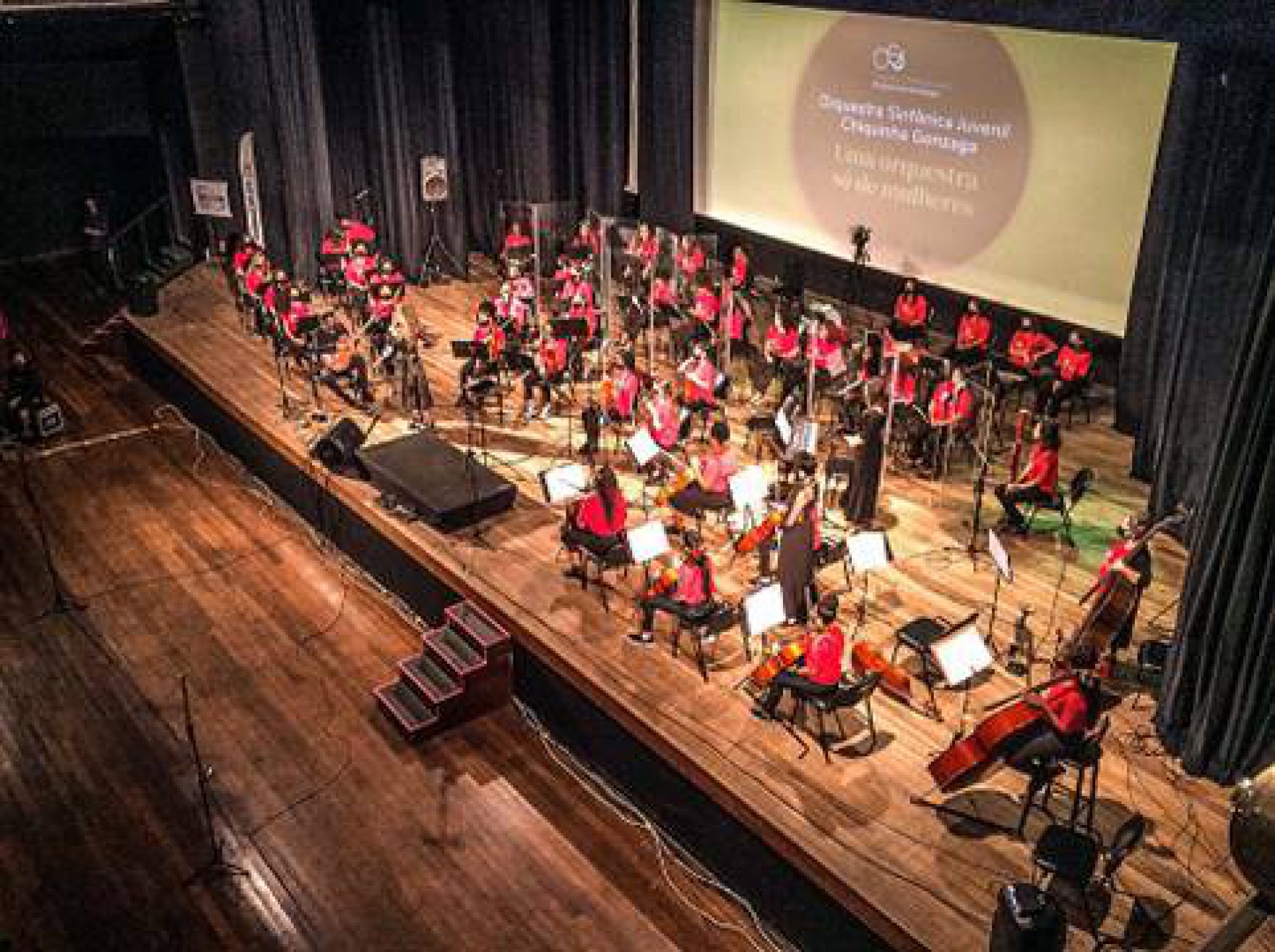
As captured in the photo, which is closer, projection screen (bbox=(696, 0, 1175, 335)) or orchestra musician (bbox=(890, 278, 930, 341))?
projection screen (bbox=(696, 0, 1175, 335))

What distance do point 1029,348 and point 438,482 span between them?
18.4 feet

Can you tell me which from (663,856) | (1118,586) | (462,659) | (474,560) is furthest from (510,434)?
(1118,586)

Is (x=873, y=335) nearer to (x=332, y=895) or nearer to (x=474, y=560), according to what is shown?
(x=474, y=560)

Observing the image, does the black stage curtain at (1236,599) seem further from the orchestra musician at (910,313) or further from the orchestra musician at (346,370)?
the orchestra musician at (346,370)

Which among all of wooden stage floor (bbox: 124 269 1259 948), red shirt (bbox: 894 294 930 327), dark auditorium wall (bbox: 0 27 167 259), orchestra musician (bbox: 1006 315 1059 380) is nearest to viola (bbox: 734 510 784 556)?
wooden stage floor (bbox: 124 269 1259 948)

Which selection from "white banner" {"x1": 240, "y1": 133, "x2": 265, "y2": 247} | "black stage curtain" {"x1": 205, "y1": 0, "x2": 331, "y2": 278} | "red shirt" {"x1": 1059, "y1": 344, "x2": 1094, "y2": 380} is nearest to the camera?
"red shirt" {"x1": 1059, "y1": 344, "x2": 1094, "y2": 380}

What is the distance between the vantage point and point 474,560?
913 cm

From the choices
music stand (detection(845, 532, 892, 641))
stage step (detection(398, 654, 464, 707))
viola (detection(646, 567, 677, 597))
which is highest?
music stand (detection(845, 532, 892, 641))

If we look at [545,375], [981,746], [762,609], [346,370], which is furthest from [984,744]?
[346,370]

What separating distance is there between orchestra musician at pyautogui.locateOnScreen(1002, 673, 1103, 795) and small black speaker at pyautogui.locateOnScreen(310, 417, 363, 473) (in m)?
6.39

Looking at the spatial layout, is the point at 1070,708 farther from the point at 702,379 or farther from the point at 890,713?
the point at 702,379

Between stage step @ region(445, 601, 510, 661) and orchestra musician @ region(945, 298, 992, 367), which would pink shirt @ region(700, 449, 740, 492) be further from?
orchestra musician @ region(945, 298, 992, 367)

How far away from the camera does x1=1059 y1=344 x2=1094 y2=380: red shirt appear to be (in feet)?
34.9

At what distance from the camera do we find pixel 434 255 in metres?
16.0
